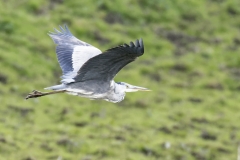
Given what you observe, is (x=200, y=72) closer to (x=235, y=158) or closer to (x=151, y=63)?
(x=151, y=63)

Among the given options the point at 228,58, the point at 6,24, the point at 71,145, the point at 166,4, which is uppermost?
the point at 166,4

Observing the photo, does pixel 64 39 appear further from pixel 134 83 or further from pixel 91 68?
pixel 134 83

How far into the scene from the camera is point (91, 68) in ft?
27.7

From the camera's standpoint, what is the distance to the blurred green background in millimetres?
13688

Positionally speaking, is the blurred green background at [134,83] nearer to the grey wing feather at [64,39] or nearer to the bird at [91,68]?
the grey wing feather at [64,39]

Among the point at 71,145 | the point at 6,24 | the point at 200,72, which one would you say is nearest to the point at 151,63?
the point at 200,72

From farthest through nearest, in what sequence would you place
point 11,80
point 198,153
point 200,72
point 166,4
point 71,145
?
point 166,4 → point 200,72 → point 11,80 → point 198,153 → point 71,145

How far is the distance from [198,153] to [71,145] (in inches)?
116

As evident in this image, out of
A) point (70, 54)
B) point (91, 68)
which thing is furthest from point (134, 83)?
point (91, 68)

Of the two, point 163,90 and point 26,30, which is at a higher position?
point 26,30

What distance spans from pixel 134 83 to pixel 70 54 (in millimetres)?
8253

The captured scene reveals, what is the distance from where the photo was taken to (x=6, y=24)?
17.4m

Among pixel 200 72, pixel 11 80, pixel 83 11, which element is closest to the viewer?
pixel 11 80

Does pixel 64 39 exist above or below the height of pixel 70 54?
above
